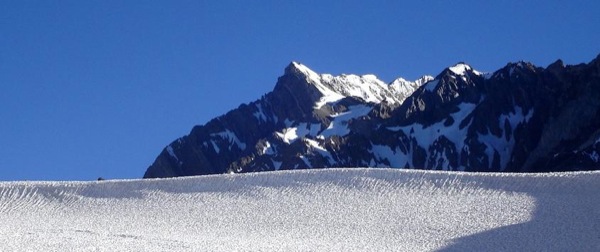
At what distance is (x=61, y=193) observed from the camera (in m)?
53.6

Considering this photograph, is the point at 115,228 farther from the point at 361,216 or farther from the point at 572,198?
the point at 572,198

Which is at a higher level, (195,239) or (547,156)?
(195,239)

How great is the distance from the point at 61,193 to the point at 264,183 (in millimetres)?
10332

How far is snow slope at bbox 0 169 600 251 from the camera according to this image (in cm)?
3622

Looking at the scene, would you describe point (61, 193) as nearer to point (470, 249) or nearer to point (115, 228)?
point (115, 228)

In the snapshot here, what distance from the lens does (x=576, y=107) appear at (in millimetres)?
182625

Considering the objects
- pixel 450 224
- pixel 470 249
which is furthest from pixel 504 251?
pixel 450 224

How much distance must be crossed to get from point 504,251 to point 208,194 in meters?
20.7

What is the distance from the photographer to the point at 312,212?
45938mm

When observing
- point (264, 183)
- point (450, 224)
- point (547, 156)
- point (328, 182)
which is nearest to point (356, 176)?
point (328, 182)

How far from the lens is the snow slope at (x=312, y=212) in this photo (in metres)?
36.2

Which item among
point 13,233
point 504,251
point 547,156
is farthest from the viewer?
point 547,156

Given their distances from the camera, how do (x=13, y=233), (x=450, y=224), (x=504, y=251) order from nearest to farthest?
(x=504, y=251)
(x=13, y=233)
(x=450, y=224)

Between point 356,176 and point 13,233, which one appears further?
point 356,176
